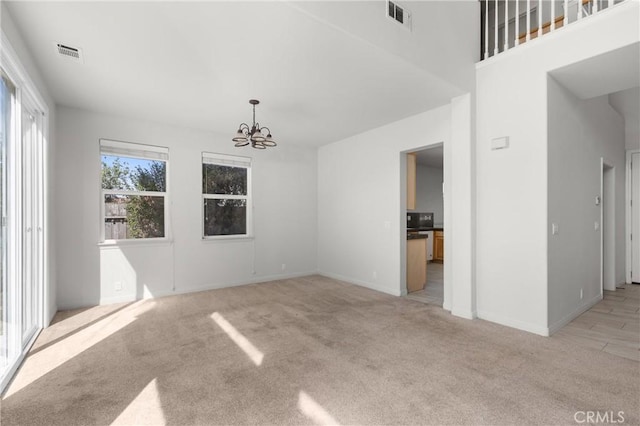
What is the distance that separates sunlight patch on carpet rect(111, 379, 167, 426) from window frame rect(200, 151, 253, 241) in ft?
10.4

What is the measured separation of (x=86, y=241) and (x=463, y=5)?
565 centimetres

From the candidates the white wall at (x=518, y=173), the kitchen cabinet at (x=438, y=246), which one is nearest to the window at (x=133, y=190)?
the white wall at (x=518, y=173)

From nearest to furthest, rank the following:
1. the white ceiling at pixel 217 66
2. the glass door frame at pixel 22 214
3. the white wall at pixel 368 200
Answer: the white ceiling at pixel 217 66
the glass door frame at pixel 22 214
the white wall at pixel 368 200

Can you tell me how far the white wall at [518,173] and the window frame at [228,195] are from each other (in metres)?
3.70

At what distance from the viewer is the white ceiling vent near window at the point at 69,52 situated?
2.60m

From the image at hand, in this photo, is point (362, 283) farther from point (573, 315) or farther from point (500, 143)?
point (500, 143)

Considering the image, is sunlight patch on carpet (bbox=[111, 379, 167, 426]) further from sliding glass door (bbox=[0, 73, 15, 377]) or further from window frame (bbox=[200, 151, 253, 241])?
window frame (bbox=[200, 151, 253, 241])

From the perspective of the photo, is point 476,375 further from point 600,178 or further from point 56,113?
point 56,113

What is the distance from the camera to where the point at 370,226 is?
5.20 m

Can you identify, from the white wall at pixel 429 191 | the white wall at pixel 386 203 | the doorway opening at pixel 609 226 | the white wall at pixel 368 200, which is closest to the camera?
the white wall at pixel 386 203

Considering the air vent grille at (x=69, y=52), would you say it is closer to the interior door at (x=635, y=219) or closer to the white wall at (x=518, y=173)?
the white wall at (x=518, y=173)

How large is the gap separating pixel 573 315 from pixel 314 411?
11.3ft

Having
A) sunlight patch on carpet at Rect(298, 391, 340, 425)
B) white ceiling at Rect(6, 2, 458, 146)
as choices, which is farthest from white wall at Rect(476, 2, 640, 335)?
sunlight patch on carpet at Rect(298, 391, 340, 425)
